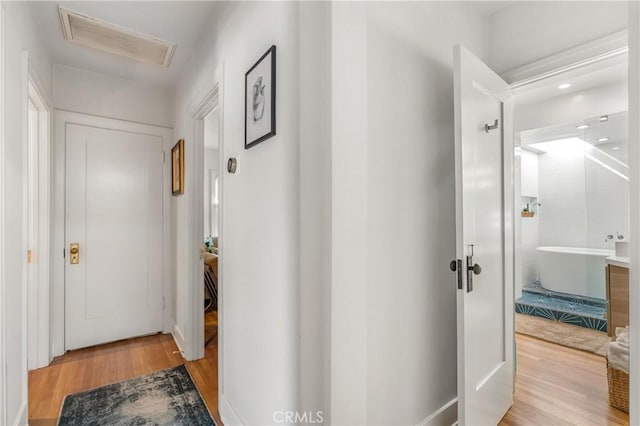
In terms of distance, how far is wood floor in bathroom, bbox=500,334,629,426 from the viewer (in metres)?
1.86

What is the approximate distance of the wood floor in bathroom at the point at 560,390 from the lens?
1860 mm

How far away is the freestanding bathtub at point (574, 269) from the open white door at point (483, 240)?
2919 millimetres

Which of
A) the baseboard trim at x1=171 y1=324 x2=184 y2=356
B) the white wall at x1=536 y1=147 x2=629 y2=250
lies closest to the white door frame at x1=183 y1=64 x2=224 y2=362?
the baseboard trim at x1=171 y1=324 x2=184 y2=356

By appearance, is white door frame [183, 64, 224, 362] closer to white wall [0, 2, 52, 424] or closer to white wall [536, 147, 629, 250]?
white wall [0, 2, 52, 424]

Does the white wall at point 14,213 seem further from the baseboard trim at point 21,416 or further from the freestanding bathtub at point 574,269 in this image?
the freestanding bathtub at point 574,269

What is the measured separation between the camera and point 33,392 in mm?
2119

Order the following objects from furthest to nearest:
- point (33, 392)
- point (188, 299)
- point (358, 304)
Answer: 1. point (188, 299)
2. point (33, 392)
3. point (358, 304)

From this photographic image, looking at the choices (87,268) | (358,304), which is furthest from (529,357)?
(87,268)

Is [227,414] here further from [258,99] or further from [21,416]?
[258,99]

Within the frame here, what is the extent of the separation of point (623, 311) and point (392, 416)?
3044 millimetres

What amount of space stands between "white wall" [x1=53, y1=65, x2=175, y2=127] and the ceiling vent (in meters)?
0.54

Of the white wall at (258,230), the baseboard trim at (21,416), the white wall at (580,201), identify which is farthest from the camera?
the white wall at (580,201)

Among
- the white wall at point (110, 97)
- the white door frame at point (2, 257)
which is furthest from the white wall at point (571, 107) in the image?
the white door frame at point (2, 257)

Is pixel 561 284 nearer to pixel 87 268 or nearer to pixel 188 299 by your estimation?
pixel 188 299
